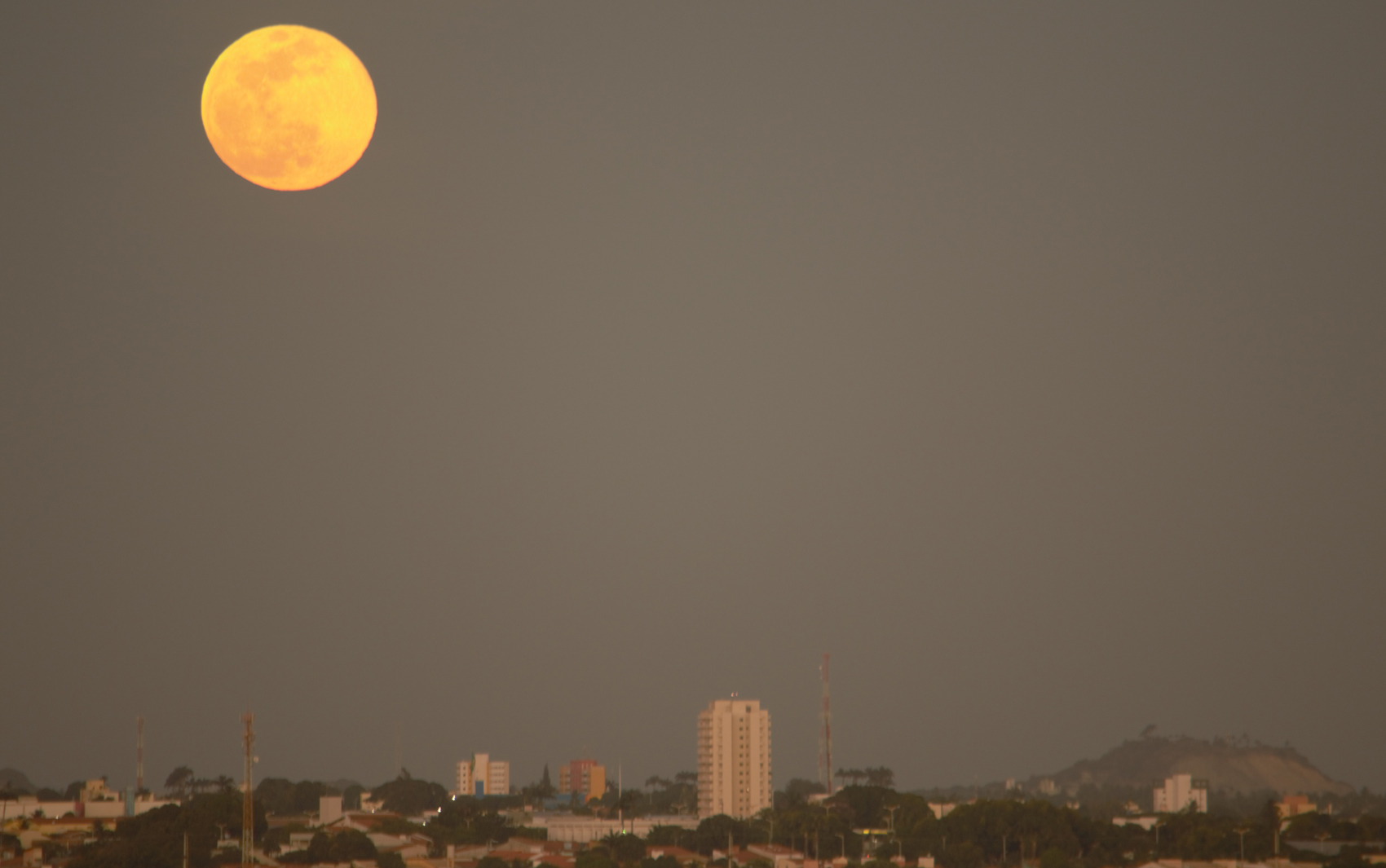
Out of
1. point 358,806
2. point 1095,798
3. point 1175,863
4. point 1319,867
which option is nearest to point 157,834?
point 1175,863

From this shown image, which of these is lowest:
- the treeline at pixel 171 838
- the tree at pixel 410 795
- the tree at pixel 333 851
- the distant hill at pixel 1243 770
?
the distant hill at pixel 1243 770

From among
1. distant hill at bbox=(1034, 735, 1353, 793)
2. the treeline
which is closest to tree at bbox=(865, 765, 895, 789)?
the treeline

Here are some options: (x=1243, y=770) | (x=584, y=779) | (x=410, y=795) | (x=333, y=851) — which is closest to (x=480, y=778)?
(x=584, y=779)

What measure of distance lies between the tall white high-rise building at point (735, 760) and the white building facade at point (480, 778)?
26.4 metres

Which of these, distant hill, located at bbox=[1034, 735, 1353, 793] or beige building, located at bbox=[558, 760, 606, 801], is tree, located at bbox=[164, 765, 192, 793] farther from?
distant hill, located at bbox=[1034, 735, 1353, 793]

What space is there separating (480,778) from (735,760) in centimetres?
3183

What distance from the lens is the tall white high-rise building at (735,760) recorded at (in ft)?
→ 298

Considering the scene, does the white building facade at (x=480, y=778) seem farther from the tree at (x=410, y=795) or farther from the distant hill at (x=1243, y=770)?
the distant hill at (x=1243, y=770)

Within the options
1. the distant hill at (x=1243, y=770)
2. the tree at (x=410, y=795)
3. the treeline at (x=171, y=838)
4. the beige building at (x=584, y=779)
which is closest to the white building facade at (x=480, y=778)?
the beige building at (x=584, y=779)

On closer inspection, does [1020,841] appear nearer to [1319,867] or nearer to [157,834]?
[1319,867]

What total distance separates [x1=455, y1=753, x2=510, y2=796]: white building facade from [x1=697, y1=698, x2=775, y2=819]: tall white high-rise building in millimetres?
26439

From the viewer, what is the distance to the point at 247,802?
36156mm

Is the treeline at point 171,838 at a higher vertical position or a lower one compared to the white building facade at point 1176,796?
higher

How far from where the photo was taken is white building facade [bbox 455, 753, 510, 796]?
11475 centimetres
